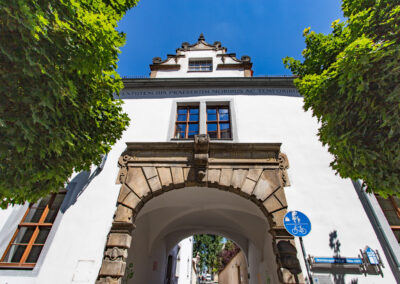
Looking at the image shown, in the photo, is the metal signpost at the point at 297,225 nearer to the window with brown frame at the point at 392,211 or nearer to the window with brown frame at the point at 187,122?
the window with brown frame at the point at 392,211

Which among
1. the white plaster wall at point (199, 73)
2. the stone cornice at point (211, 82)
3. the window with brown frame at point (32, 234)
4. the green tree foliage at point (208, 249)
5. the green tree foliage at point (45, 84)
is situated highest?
the white plaster wall at point (199, 73)

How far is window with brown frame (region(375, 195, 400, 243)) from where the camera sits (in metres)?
4.62

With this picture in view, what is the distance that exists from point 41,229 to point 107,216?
169 centimetres

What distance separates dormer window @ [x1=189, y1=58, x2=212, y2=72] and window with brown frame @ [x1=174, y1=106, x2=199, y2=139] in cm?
227

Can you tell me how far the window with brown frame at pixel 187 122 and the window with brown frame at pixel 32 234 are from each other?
145 inches

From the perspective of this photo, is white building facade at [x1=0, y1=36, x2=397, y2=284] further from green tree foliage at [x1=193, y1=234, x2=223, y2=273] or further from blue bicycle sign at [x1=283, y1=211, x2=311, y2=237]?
green tree foliage at [x1=193, y1=234, x2=223, y2=273]

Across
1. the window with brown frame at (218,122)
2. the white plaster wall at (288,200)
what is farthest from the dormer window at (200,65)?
the white plaster wall at (288,200)

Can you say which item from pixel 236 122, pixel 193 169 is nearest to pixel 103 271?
pixel 193 169

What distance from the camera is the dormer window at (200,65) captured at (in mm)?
8629

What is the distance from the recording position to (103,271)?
430 centimetres

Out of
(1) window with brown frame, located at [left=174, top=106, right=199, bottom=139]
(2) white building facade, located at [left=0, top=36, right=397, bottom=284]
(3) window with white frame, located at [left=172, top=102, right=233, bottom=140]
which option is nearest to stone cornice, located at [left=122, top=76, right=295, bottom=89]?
(2) white building facade, located at [left=0, top=36, right=397, bottom=284]

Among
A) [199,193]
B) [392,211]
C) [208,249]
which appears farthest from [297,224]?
[208,249]

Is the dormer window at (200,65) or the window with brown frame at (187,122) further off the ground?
the dormer window at (200,65)

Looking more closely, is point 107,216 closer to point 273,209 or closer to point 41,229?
point 41,229
